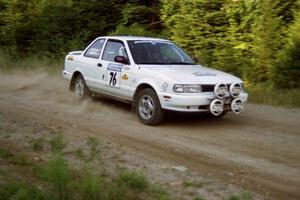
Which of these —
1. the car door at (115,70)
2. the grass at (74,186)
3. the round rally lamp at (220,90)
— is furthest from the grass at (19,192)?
the car door at (115,70)

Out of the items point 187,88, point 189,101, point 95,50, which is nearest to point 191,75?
point 187,88

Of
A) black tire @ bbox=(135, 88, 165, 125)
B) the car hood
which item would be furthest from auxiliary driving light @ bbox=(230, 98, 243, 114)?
black tire @ bbox=(135, 88, 165, 125)


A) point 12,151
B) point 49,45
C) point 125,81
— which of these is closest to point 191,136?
point 125,81

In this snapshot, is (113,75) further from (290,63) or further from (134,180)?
(290,63)

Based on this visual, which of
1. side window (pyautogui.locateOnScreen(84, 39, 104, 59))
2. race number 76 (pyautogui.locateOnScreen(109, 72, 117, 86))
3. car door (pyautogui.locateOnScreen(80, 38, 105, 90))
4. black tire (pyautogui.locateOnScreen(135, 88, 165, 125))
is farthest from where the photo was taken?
side window (pyautogui.locateOnScreen(84, 39, 104, 59))

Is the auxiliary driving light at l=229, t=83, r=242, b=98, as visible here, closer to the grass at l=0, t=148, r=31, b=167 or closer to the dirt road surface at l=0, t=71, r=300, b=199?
the dirt road surface at l=0, t=71, r=300, b=199

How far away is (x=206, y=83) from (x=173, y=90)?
579 mm

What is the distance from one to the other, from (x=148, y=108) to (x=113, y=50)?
1898mm

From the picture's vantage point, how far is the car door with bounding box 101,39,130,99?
10.0 metres

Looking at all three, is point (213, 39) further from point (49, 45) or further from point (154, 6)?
point (49, 45)

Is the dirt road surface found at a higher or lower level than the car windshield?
lower

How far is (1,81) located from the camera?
1520 centimetres

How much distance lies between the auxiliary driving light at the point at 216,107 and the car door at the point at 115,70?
1.85 meters

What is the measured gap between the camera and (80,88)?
11.7m
